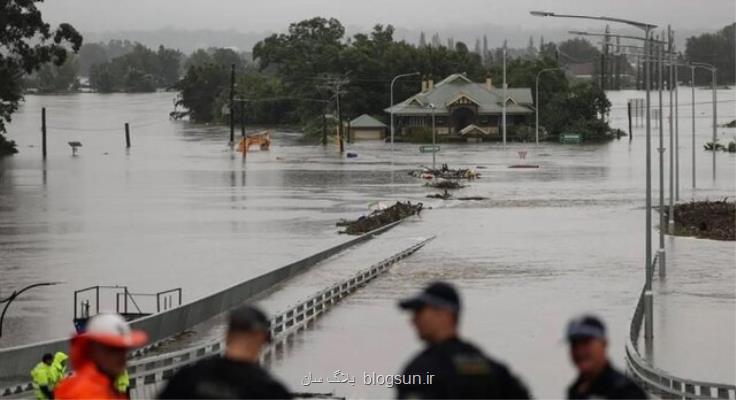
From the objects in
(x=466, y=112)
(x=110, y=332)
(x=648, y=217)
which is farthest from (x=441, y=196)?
(x=466, y=112)

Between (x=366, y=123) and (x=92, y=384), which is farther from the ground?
(x=366, y=123)

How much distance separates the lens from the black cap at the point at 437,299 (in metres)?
7.23

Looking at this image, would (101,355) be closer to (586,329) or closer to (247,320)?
(247,320)

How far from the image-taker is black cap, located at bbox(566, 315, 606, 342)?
7508 millimetres

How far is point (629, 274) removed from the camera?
137 ft

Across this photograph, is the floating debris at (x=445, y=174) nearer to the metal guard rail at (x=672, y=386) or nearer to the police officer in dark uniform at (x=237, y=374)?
the metal guard rail at (x=672, y=386)

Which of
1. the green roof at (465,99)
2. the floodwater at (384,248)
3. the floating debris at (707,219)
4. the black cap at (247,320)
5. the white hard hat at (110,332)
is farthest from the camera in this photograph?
the green roof at (465,99)

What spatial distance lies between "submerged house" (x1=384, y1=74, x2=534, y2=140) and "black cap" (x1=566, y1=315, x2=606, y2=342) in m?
140

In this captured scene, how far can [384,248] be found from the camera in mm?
50375

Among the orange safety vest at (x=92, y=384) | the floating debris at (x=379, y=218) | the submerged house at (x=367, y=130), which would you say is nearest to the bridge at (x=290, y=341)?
the floating debris at (x=379, y=218)

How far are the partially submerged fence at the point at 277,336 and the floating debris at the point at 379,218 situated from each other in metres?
10.2

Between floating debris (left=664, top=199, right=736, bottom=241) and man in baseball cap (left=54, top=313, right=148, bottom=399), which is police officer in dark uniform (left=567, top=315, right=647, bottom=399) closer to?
man in baseball cap (left=54, top=313, right=148, bottom=399)

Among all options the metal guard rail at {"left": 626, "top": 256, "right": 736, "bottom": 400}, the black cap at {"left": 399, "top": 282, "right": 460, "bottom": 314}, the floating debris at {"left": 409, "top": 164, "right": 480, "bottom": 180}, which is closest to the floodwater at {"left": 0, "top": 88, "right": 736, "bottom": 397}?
the metal guard rail at {"left": 626, "top": 256, "right": 736, "bottom": 400}

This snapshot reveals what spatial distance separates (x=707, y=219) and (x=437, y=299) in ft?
172
